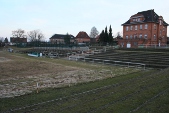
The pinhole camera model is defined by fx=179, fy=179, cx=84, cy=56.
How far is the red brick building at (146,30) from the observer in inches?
2005

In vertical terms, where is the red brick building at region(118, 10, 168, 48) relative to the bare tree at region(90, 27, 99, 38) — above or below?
below

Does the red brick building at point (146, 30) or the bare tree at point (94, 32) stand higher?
the bare tree at point (94, 32)

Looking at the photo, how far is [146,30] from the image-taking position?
5197 centimetres

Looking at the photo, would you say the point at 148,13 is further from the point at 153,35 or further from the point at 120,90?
the point at 120,90

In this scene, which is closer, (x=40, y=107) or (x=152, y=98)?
(x=40, y=107)

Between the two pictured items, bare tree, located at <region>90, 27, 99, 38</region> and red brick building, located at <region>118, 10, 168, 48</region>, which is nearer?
red brick building, located at <region>118, 10, 168, 48</region>

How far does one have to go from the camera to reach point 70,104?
9.44m

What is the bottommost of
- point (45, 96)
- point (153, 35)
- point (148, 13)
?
point (45, 96)

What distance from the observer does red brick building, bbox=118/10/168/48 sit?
50.9m

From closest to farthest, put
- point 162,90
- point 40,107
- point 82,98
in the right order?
point 40,107 → point 82,98 → point 162,90

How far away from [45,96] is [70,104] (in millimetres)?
2622

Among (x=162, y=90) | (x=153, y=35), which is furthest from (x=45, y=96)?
(x=153, y=35)

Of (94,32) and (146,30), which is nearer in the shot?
(146,30)

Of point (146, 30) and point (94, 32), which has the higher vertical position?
point (94, 32)
